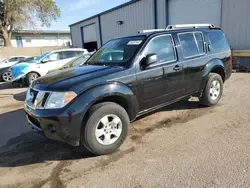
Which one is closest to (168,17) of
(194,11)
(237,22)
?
(194,11)

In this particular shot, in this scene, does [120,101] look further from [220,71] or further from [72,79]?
[220,71]

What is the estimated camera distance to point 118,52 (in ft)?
13.6

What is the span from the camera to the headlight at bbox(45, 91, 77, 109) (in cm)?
294

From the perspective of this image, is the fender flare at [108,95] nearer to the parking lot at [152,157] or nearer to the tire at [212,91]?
the parking lot at [152,157]

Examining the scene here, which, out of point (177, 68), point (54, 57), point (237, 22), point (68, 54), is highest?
point (237, 22)

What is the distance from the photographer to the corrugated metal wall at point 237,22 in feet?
34.2

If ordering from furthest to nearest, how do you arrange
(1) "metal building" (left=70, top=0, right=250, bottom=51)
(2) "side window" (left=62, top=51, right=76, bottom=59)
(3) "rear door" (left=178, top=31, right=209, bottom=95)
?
1. (2) "side window" (left=62, top=51, right=76, bottom=59)
2. (1) "metal building" (left=70, top=0, right=250, bottom=51)
3. (3) "rear door" (left=178, top=31, right=209, bottom=95)

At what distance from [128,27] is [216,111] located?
1423cm

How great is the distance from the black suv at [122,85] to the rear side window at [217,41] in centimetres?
2

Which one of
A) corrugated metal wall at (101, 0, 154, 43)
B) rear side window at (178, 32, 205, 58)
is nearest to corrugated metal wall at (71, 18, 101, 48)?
corrugated metal wall at (101, 0, 154, 43)

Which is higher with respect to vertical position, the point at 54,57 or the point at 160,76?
the point at 54,57

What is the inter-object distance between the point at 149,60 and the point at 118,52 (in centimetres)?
84

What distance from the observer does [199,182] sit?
8.31 ft

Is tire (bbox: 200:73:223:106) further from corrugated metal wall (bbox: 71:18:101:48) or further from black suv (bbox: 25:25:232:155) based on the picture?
corrugated metal wall (bbox: 71:18:101:48)
